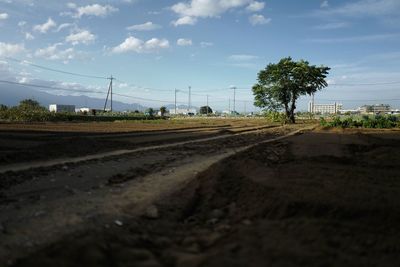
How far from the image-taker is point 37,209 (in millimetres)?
8289

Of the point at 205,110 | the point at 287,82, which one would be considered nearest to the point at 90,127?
the point at 287,82

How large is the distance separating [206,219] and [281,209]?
152cm

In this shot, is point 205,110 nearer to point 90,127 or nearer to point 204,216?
point 90,127

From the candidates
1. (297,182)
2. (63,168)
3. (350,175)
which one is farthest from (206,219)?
(63,168)

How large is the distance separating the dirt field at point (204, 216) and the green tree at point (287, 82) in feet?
143

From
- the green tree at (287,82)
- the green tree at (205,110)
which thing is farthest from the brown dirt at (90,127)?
the green tree at (205,110)

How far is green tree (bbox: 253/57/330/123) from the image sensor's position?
182 feet

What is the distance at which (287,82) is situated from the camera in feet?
183

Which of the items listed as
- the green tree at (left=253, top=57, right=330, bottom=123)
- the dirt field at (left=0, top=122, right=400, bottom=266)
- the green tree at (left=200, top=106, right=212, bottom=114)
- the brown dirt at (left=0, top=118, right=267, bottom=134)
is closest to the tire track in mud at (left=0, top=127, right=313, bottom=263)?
the dirt field at (left=0, top=122, right=400, bottom=266)

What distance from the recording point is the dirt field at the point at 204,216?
5.29 m

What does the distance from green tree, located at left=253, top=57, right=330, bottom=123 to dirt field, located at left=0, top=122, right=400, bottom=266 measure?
143ft

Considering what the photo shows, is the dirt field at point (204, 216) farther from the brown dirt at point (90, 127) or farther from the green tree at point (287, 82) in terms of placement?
the green tree at point (287, 82)

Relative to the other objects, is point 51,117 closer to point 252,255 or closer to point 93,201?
point 93,201

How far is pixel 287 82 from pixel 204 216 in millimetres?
50034
